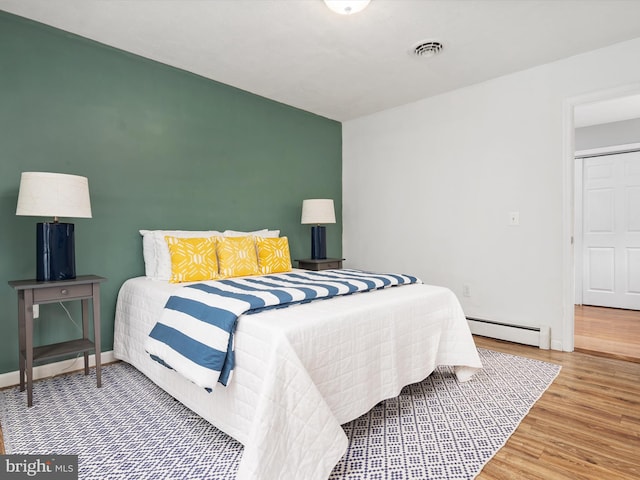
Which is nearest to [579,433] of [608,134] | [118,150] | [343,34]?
[343,34]

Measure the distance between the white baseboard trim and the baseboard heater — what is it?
325 centimetres

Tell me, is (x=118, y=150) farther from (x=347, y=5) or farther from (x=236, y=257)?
(x=347, y=5)

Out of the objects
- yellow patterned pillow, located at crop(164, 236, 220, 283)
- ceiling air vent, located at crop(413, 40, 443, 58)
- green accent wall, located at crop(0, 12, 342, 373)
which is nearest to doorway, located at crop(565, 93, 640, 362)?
ceiling air vent, located at crop(413, 40, 443, 58)

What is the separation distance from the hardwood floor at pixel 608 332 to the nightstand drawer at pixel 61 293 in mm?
3862

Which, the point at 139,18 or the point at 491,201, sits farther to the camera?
the point at 491,201

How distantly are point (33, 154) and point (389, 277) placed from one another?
2624mm

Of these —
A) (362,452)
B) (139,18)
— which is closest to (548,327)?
(362,452)

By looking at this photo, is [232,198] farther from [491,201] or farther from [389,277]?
[491,201]

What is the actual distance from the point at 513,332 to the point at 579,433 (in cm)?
155

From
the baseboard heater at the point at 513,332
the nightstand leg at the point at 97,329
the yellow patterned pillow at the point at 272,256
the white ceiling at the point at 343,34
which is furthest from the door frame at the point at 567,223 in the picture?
the nightstand leg at the point at 97,329

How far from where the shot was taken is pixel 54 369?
2654mm

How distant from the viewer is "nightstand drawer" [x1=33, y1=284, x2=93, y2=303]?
224 cm

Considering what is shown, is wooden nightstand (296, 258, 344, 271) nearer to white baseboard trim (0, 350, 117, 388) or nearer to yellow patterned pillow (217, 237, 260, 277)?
yellow patterned pillow (217, 237, 260, 277)

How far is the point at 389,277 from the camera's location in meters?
2.55
